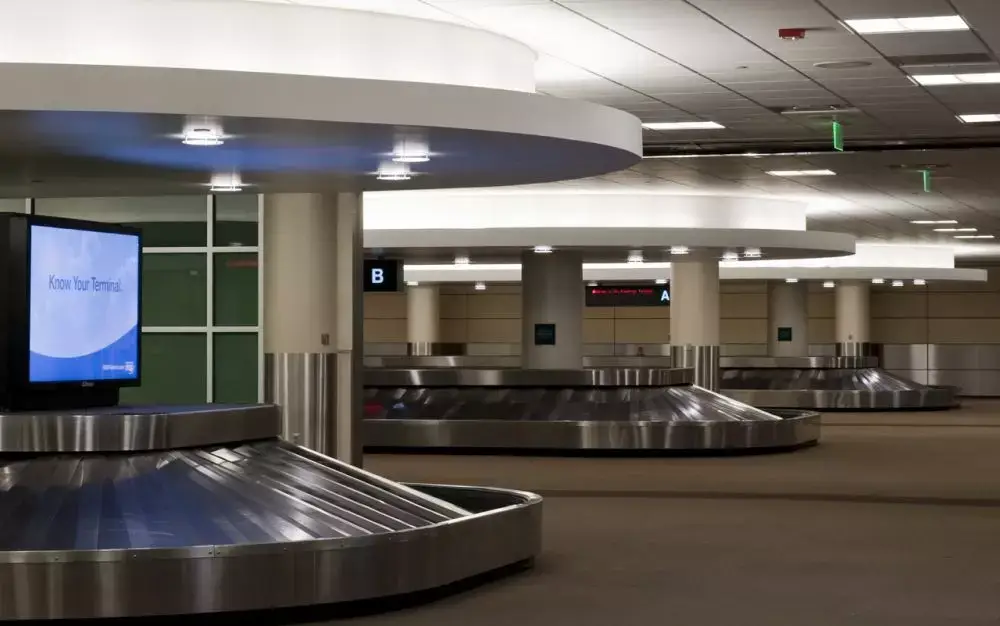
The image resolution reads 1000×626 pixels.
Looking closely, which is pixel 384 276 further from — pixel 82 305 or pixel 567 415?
pixel 82 305

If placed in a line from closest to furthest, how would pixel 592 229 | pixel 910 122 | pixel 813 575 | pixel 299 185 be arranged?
1. pixel 813 575
2. pixel 299 185
3. pixel 910 122
4. pixel 592 229

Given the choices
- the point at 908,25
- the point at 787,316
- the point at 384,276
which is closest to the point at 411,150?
the point at 908,25

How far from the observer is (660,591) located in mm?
11219

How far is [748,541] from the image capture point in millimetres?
14031

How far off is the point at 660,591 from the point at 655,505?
5869mm

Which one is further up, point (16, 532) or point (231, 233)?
point (231, 233)

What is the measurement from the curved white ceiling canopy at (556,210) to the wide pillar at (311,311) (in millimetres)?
9835

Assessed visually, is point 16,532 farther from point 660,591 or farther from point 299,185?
point 299,185

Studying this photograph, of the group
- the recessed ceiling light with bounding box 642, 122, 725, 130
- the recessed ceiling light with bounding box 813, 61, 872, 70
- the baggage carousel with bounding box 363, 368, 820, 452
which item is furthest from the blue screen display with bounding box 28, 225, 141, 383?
the baggage carousel with bounding box 363, 368, 820, 452

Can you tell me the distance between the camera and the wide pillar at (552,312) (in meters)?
27.5

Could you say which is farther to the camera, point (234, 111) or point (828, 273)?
point (828, 273)

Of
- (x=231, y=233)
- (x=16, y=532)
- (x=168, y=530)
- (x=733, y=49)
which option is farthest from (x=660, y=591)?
(x=231, y=233)

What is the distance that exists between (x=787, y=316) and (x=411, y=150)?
3359 cm

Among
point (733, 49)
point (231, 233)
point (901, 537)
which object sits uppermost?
point (733, 49)
